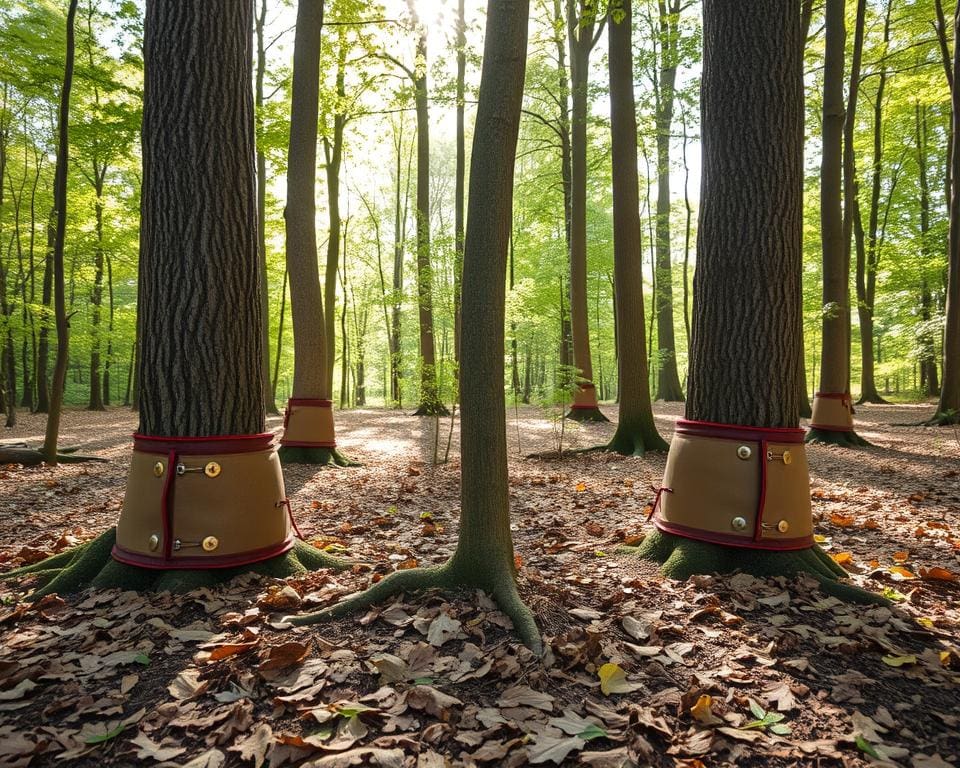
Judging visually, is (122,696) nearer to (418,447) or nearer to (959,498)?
(959,498)

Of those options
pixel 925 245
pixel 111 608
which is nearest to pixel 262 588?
pixel 111 608

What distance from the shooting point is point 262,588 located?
9.66ft

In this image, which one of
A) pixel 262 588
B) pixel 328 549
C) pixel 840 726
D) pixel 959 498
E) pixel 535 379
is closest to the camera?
pixel 840 726

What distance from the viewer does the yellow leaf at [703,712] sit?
6.47 ft

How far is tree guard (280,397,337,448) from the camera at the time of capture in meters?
7.54

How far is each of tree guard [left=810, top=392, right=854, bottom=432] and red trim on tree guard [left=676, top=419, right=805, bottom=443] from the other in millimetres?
6523

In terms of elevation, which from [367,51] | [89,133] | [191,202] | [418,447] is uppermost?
[367,51]

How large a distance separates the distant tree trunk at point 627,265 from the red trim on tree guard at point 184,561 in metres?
6.24

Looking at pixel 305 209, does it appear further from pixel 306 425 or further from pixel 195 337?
pixel 195 337

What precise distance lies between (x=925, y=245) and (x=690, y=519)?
66.6ft

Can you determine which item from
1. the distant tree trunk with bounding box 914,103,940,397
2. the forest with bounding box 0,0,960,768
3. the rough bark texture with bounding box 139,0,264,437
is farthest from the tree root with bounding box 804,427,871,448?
the distant tree trunk with bounding box 914,103,940,397

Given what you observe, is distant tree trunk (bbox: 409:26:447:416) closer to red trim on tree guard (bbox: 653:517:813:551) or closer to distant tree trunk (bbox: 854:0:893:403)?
red trim on tree guard (bbox: 653:517:813:551)

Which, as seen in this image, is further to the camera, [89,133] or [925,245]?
[925,245]

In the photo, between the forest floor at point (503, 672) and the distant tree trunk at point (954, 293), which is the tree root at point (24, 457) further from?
the distant tree trunk at point (954, 293)
